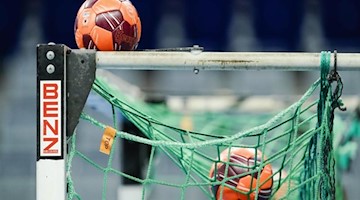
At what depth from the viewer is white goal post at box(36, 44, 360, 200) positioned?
1521mm

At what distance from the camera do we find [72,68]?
156 centimetres

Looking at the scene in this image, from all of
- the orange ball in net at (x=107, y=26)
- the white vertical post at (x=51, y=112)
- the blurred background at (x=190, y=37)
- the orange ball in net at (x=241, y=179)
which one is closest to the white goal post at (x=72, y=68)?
the white vertical post at (x=51, y=112)

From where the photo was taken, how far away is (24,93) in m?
6.16

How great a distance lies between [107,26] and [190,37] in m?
4.36

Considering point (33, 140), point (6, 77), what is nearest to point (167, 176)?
point (33, 140)

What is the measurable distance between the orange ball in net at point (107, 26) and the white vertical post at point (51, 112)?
0.99 ft

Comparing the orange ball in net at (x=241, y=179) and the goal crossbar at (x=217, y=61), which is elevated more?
the goal crossbar at (x=217, y=61)

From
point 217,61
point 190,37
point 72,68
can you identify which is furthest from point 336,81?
point 190,37

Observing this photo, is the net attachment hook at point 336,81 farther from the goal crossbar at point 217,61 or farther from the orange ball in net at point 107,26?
the orange ball in net at point 107,26

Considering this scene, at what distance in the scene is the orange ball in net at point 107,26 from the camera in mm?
1846

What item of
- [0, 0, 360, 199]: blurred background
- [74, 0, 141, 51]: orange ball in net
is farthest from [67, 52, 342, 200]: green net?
[0, 0, 360, 199]: blurred background

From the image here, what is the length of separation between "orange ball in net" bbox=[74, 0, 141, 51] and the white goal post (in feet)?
0.86

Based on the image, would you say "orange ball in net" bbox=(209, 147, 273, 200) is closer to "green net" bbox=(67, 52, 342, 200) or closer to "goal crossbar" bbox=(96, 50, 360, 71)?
"green net" bbox=(67, 52, 342, 200)

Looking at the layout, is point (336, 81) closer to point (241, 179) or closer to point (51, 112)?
point (241, 179)
